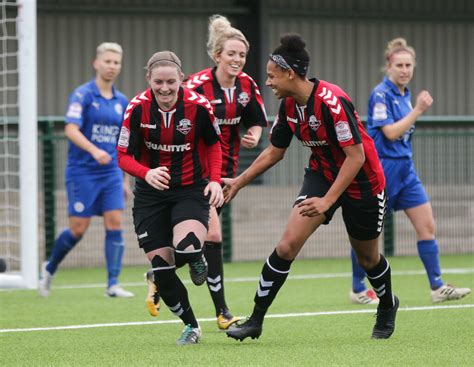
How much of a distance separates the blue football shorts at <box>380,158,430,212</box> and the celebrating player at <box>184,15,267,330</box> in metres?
1.40

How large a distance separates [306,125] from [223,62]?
1722 mm

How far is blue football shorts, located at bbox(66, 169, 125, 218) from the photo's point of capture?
11.1 meters

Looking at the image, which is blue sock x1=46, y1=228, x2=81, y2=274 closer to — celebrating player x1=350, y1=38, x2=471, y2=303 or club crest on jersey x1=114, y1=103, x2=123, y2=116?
club crest on jersey x1=114, y1=103, x2=123, y2=116

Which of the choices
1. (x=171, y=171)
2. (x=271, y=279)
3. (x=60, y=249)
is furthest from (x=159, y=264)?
(x=60, y=249)

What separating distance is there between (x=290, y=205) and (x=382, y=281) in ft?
28.7

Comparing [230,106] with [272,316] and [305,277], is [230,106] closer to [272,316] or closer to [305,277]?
[272,316]

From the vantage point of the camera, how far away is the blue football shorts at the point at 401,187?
9766 mm

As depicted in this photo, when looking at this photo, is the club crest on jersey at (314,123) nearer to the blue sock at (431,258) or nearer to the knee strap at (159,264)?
the knee strap at (159,264)

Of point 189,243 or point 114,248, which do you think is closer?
point 189,243

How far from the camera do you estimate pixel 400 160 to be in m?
9.90

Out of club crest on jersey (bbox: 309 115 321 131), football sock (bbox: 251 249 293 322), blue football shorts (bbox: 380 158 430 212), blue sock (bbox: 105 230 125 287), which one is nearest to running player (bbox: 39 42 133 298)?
blue sock (bbox: 105 230 125 287)

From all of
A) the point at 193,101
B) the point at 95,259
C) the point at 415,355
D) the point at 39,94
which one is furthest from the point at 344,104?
the point at 39,94

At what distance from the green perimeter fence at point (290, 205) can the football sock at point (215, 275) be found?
6.34m

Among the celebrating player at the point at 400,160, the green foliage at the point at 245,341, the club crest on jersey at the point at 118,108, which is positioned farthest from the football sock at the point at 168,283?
the club crest on jersey at the point at 118,108
